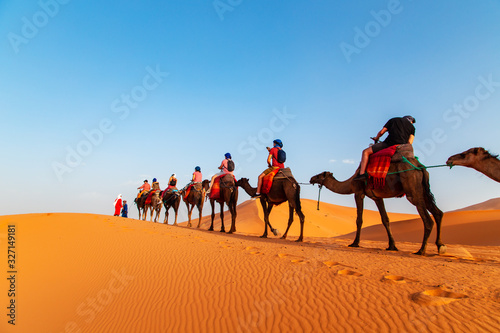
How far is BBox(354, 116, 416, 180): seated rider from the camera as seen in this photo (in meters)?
8.99

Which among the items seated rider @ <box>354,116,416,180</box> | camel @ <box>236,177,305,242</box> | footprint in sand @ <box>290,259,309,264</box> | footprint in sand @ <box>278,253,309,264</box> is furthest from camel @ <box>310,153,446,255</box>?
footprint in sand @ <box>290,259,309,264</box>

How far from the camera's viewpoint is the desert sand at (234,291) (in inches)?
152

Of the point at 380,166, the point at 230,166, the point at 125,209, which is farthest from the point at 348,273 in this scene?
the point at 125,209

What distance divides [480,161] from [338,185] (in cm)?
439

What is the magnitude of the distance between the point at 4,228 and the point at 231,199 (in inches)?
369

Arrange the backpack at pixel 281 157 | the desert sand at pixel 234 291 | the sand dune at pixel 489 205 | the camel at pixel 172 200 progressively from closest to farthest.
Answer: the desert sand at pixel 234 291, the backpack at pixel 281 157, the camel at pixel 172 200, the sand dune at pixel 489 205

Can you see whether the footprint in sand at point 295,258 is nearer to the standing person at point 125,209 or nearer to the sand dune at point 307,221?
the sand dune at point 307,221

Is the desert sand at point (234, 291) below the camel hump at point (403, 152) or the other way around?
below

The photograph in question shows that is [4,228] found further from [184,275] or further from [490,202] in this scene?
[490,202]

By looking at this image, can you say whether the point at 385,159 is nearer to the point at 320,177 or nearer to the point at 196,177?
the point at 320,177

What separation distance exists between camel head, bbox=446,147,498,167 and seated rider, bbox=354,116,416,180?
4.49ft

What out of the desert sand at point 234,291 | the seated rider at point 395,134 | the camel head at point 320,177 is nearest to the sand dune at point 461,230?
the camel head at point 320,177

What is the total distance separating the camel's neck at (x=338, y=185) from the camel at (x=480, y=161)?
320 centimetres

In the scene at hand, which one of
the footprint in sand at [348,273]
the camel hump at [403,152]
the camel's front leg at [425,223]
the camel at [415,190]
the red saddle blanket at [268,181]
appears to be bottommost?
the footprint in sand at [348,273]
